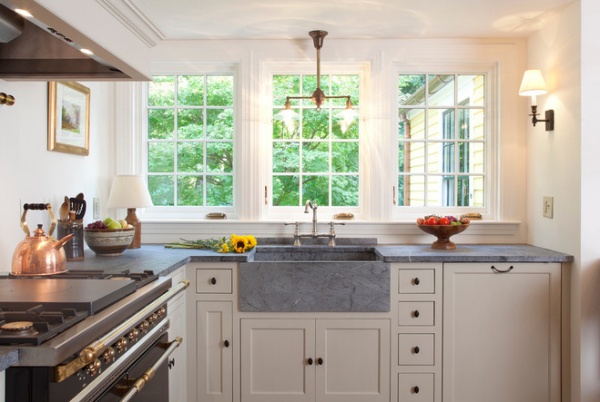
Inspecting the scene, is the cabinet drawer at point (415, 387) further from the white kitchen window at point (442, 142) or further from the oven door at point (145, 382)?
the oven door at point (145, 382)

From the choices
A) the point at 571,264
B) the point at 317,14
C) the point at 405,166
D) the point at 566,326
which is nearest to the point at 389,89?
the point at 405,166

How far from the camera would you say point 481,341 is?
2945mm

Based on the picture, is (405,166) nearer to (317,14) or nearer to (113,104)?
(317,14)

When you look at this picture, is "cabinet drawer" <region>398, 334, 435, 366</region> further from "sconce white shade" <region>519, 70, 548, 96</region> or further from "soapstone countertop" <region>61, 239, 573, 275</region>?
"sconce white shade" <region>519, 70, 548, 96</region>

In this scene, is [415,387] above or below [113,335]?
below

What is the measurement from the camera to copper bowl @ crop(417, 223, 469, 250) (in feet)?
10.3

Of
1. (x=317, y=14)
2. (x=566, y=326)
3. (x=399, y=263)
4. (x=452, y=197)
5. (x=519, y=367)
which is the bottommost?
(x=519, y=367)

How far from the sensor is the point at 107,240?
9.25 ft

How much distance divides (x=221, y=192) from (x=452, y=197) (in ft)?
5.09

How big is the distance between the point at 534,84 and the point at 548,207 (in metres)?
0.72

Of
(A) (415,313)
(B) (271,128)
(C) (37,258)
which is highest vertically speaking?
(B) (271,128)

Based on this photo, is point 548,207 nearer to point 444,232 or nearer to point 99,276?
point 444,232

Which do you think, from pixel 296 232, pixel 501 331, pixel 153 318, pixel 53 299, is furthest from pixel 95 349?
pixel 501 331

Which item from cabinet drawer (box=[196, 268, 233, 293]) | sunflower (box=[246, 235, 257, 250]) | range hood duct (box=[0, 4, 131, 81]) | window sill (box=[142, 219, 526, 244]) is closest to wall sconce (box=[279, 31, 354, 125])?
window sill (box=[142, 219, 526, 244])
